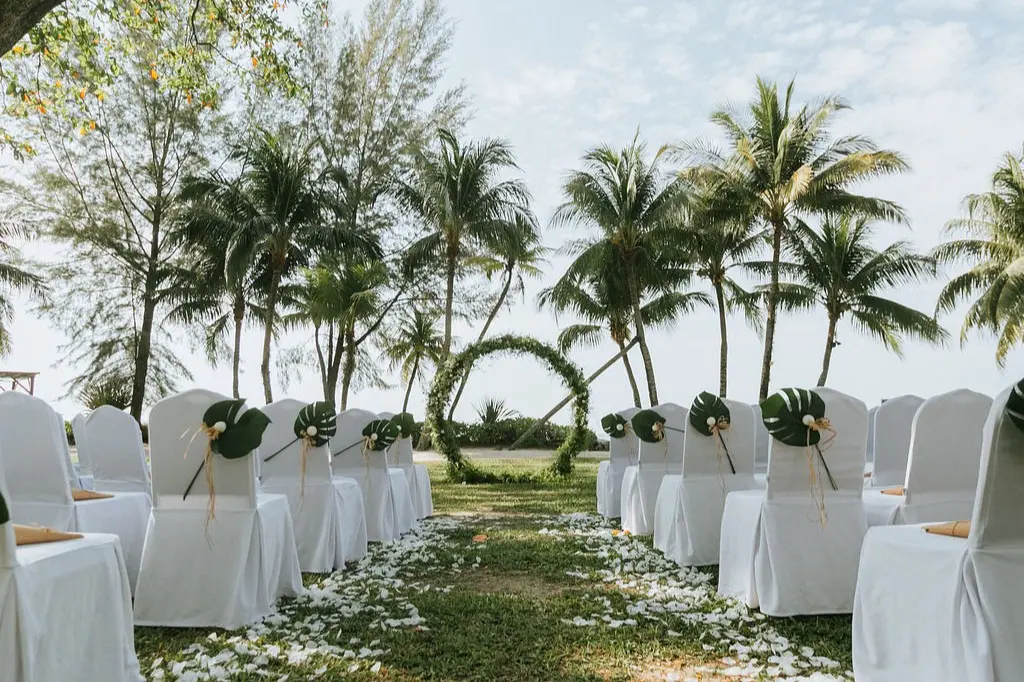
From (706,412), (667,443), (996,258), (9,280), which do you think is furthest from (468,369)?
(996,258)

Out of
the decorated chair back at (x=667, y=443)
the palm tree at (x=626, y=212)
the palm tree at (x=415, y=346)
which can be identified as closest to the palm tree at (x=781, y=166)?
the palm tree at (x=626, y=212)

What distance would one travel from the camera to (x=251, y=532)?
3.99 m

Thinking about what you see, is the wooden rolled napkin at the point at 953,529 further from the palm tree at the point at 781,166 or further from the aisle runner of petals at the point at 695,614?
the palm tree at the point at 781,166

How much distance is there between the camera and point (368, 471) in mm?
6828

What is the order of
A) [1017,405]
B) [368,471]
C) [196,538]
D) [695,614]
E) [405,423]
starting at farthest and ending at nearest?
[405,423]
[368,471]
[695,614]
[196,538]
[1017,405]

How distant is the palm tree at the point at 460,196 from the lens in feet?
62.8

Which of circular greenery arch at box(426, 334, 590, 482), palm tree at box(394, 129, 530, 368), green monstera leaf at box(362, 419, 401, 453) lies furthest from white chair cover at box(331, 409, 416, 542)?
palm tree at box(394, 129, 530, 368)

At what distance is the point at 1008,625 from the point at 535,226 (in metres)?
18.7

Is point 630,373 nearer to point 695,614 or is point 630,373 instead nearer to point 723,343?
point 723,343

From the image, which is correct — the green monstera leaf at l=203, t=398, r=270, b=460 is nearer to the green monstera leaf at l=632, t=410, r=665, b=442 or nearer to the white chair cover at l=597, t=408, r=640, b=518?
the green monstera leaf at l=632, t=410, r=665, b=442

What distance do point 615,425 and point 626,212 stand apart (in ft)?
40.8

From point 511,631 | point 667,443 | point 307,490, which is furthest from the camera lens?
point 667,443

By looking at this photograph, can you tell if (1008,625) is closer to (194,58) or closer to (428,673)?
(428,673)

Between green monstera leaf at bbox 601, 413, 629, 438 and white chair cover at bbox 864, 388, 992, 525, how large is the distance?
4.54 meters
